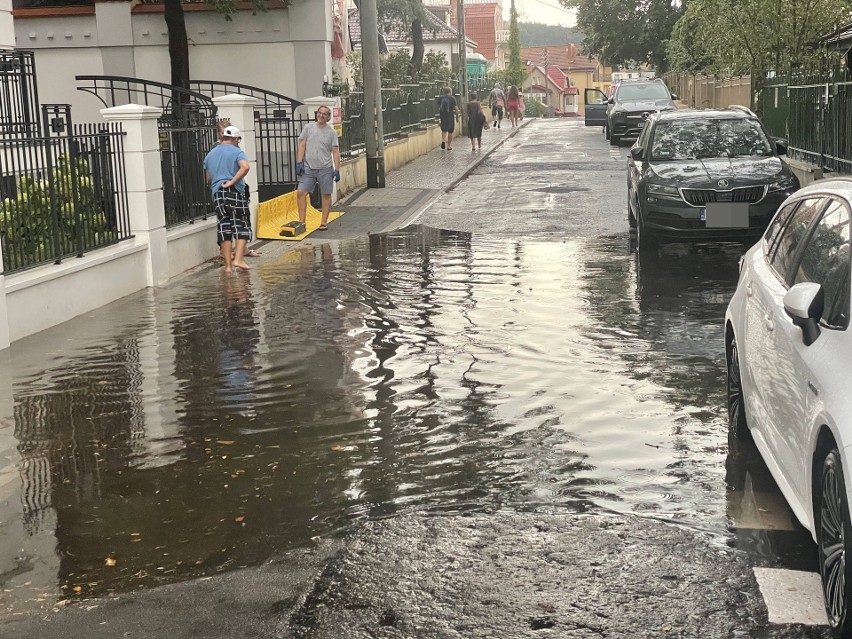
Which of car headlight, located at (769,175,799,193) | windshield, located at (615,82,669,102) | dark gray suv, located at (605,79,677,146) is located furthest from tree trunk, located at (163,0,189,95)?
windshield, located at (615,82,669,102)

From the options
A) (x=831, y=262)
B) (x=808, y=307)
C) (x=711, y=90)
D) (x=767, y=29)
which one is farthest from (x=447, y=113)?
(x=808, y=307)

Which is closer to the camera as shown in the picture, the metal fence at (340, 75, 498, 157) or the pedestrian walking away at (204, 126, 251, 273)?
the pedestrian walking away at (204, 126, 251, 273)

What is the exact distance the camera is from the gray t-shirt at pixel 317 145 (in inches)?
729

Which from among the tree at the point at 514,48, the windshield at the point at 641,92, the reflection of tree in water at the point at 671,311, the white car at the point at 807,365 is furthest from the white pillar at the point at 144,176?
the tree at the point at 514,48

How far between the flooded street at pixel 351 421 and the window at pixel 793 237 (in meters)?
1.12

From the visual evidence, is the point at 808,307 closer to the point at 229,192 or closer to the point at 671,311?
the point at 671,311

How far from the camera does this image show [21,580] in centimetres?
518

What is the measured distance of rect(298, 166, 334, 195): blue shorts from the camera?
18.5 m

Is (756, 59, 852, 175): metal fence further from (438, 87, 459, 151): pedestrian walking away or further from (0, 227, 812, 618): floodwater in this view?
(438, 87, 459, 151): pedestrian walking away

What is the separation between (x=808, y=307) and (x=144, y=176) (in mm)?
10170

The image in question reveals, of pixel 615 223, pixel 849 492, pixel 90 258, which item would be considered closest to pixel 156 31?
pixel 615 223

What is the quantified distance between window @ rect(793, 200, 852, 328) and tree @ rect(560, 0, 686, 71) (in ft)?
176

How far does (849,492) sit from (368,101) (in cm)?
2086

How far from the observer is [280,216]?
19031 millimetres
